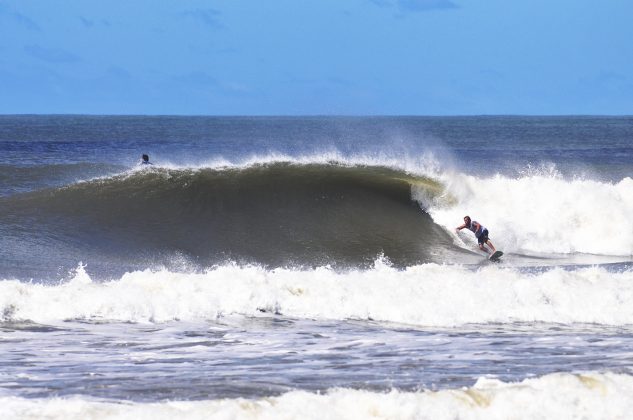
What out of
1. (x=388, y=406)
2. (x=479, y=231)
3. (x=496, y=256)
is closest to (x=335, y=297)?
(x=388, y=406)

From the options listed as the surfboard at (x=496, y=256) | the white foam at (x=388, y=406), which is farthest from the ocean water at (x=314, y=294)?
the surfboard at (x=496, y=256)

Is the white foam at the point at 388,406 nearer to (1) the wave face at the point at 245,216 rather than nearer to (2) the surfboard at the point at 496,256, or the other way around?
(1) the wave face at the point at 245,216

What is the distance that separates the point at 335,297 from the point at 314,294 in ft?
1.07

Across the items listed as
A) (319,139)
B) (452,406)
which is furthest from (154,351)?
(319,139)

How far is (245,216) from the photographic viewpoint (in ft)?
68.9

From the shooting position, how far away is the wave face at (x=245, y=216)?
61.9 ft

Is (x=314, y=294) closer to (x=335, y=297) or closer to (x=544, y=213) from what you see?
(x=335, y=297)

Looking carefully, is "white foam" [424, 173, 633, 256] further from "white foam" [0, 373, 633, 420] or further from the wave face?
"white foam" [0, 373, 633, 420]

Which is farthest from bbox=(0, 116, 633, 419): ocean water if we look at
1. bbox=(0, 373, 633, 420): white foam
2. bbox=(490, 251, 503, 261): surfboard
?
bbox=(490, 251, 503, 261): surfboard

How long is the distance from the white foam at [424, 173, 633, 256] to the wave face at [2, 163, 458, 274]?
3.00 feet

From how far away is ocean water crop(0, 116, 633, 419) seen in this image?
821 centimetres

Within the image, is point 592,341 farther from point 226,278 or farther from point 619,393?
point 226,278

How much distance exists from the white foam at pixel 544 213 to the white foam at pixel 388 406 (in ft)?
41.9

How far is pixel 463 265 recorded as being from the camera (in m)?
18.5
